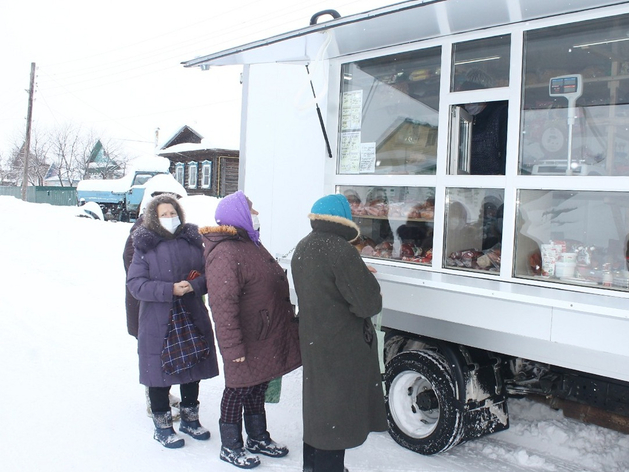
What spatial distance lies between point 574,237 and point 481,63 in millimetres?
1236

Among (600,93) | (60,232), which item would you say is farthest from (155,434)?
(60,232)

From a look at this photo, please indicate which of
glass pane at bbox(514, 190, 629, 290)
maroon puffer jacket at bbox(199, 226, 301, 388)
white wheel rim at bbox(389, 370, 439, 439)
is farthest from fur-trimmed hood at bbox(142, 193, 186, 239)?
glass pane at bbox(514, 190, 629, 290)

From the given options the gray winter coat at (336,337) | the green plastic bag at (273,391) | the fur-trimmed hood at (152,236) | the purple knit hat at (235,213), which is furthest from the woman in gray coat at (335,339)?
the fur-trimmed hood at (152,236)

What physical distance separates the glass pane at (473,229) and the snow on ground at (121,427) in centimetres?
127

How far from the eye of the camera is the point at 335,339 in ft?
9.51

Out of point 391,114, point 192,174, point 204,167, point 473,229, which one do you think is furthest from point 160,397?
point 192,174

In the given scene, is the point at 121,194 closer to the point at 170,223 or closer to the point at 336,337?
the point at 170,223

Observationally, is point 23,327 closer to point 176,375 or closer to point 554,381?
point 176,375

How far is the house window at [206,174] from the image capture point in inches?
1204

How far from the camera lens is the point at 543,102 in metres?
3.51

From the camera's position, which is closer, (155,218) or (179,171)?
(155,218)

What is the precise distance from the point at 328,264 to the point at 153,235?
4.45ft

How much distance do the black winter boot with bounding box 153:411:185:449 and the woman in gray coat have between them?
3.70 ft

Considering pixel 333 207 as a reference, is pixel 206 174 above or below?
above
